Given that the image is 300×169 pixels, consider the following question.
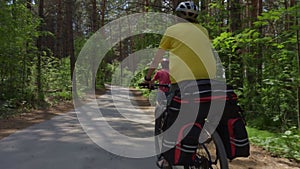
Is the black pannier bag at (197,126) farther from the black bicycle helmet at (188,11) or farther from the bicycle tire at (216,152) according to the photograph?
the black bicycle helmet at (188,11)

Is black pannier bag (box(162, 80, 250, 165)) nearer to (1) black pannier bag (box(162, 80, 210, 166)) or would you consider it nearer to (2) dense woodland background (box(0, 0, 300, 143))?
(1) black pannier bag (box(162, 80, 210, 166))

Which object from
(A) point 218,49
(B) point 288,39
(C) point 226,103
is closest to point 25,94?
(A) point 218,49

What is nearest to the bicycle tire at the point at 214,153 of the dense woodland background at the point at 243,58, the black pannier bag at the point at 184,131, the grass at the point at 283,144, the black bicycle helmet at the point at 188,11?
the black pannier bag at the point at 184,131

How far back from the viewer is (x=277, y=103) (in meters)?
8.15

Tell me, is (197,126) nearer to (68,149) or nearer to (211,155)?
(211,155)

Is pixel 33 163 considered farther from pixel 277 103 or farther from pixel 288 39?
pixel 277 103

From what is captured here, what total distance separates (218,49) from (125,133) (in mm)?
3805

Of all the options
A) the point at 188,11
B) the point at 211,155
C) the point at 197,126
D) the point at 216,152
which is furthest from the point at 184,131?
the point at 188,11

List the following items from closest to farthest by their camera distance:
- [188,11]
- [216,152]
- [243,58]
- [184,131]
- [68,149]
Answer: [184,131] → [216,152] → [188,11] → [68,149] → [243,58]

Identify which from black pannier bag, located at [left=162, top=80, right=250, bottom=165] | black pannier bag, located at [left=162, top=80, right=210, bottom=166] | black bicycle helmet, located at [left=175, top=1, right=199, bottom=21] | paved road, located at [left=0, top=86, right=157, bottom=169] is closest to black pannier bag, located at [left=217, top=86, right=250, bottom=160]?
black pannier bag, located at [left=162, top=80, right=250, bottom=165]

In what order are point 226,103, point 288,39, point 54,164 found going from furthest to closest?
point 288,39 < point 54,164 < point 226,103

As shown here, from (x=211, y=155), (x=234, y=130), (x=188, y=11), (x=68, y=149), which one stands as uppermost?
(x=188, y=11)

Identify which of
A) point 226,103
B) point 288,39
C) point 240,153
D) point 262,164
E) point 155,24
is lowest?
point 262,164

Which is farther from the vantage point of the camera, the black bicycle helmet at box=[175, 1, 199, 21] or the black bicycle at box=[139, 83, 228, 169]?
the black bicycle helmet at box=[175, 1, 199, 21]
